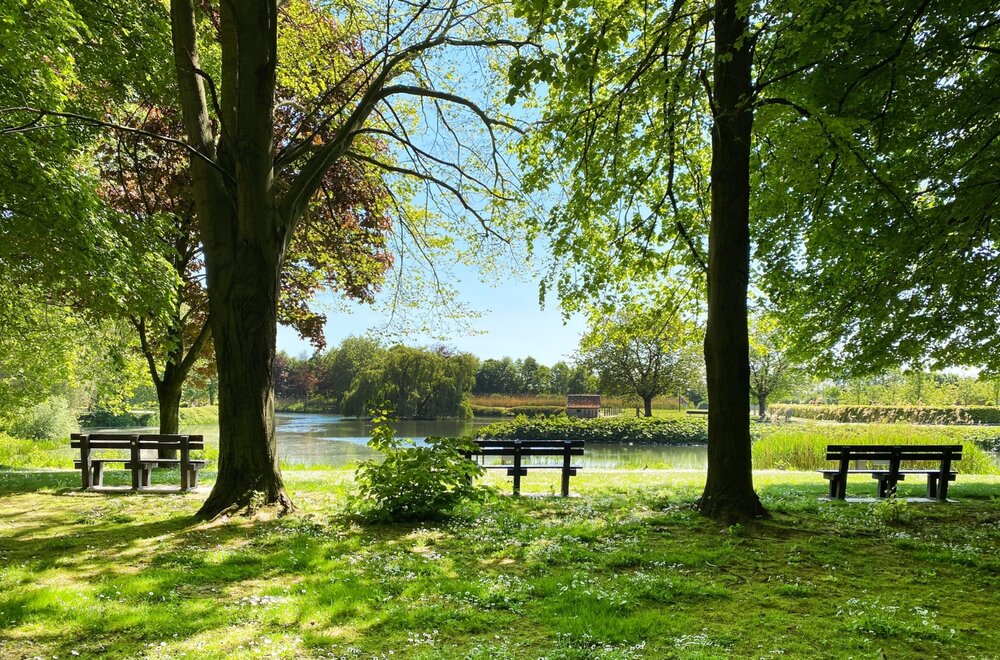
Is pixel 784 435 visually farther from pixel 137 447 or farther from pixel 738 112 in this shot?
pixel 137 447

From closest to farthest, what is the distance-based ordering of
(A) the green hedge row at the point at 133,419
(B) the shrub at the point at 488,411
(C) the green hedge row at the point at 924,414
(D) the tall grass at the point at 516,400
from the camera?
(C) the green hedge row at the point at 924,414
(A) the green hedge row at the point at 133,419
(B) the shrub at the point at 488,411
(D) the tall grass at the point at 516,400

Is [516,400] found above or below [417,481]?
below

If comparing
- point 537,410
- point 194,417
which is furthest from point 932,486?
point 194,417

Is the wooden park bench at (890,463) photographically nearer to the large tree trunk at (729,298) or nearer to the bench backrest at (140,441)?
the large tree trunk at (729,298)

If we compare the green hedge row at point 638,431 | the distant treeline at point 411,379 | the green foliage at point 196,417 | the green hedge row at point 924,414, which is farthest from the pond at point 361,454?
the green hedge row at point 924,414

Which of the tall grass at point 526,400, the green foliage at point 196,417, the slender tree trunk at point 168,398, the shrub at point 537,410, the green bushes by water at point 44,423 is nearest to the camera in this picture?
the slender tree trunk at point 168,398

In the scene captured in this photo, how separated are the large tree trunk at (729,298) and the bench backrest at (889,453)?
2.97 m

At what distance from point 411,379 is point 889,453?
32627 mm

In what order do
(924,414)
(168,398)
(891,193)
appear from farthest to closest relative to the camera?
(924,414), (168,398), (891,193)

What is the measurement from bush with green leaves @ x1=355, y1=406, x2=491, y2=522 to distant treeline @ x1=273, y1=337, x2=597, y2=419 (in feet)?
82.6

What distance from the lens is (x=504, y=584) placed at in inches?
188

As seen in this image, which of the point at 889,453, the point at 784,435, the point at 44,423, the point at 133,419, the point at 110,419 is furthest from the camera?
the point at 133,419

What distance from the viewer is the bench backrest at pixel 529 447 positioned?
9.38 metres

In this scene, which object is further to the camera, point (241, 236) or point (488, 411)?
point (488, 411)
